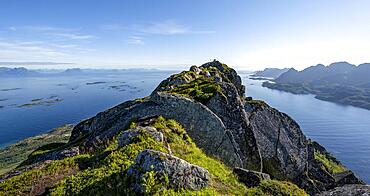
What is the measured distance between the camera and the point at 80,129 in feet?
112

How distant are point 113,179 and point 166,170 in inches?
108

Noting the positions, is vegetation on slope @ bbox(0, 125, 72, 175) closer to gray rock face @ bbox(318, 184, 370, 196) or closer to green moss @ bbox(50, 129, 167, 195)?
green moss @ bbox(50, 129, 167, 195)

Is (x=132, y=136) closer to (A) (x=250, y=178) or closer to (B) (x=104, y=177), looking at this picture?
(B) (x=104, y=177)

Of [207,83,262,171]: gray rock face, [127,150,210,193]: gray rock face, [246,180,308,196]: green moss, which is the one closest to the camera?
[127,150,210,193]: gray rock face

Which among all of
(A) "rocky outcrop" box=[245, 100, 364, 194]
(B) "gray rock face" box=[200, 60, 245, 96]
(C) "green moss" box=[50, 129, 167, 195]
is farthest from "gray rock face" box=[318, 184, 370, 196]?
(B) "gray rock face" box=[200, 60, 245, 96]

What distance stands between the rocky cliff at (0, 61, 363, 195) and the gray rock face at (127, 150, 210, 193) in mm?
46

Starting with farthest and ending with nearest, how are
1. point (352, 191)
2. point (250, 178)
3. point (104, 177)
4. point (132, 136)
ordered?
point (132, 136) < point (250, 178) < point (352, 191) < point (104, 177)

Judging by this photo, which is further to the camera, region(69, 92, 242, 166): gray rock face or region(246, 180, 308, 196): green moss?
region(69, 92, 242, 166): gray rock face

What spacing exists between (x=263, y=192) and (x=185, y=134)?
911 cm

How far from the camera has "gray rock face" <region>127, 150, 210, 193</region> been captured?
40.9 ft

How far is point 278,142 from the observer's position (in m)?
32.8

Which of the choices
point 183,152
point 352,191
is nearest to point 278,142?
point 183,152

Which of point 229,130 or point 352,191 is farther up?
point 229,130

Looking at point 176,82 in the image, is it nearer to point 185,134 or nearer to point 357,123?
point 185,134
